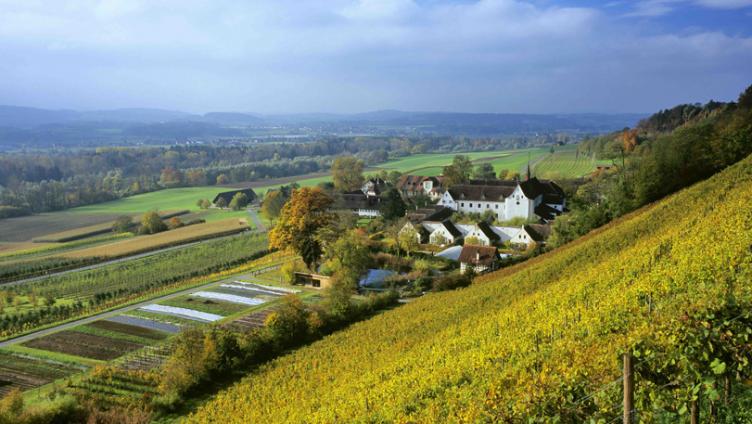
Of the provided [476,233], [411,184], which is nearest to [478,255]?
[476,233]

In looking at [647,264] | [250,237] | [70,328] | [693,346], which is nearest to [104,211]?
[250,237]

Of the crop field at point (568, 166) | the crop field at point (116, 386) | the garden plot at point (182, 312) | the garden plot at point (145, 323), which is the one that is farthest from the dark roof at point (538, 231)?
the crop field at point (116, 386)

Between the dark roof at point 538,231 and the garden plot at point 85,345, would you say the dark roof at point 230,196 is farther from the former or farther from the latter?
the garden plot at point 85,345

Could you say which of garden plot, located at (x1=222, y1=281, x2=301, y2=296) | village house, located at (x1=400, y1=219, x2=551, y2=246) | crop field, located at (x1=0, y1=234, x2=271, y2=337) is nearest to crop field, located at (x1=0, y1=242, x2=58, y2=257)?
crop field, located at (x1=0, y1=234, x2=271, y2=337)

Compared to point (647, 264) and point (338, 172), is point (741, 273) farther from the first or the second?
point (338, 172)

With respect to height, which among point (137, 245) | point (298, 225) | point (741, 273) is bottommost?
point (137, 245)

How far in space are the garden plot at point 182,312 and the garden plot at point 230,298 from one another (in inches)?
95.3

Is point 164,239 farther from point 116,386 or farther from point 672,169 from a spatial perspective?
point 672,169

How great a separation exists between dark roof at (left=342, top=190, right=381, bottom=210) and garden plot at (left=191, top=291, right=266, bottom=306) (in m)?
28.9

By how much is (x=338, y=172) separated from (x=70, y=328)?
5838 cm

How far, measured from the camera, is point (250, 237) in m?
54.2

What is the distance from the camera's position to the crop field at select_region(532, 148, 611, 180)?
7642cm

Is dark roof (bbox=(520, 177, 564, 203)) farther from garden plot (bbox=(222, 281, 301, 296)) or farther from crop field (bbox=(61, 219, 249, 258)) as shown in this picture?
crop field (bbox=(61, 219, 249, 258))

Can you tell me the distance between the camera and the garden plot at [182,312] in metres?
29.6
